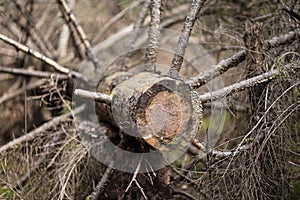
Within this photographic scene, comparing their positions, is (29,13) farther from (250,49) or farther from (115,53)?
(250,49)

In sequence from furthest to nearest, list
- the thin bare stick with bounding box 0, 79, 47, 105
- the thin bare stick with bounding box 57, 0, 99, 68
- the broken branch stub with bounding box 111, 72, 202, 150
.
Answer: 1. the thin bare stick with bounding box 0, 79, 47, 105
2. the thin bare stick with bounding box 57, 0, 99, 68
3. the broken branch stub with bounding box 111, 72, 202, 150

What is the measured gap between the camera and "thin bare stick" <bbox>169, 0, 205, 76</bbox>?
6.88ft

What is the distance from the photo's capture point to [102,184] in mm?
2252

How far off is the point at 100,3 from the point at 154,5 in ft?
6.64

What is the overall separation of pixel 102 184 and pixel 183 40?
2.69 feet

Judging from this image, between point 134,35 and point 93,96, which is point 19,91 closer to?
point 134,35

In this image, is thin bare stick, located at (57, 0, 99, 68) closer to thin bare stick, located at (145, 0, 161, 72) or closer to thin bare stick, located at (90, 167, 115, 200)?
thin bare stick, located at (145, 0, 161, 72)

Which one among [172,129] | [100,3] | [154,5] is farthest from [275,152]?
[100,3]

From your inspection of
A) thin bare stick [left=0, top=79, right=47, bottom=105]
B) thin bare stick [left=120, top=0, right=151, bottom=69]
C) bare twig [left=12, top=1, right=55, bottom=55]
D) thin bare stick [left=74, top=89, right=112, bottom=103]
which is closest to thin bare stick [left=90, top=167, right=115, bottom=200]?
thin bare stick [left=74, top=89, right=112, bottom=103]

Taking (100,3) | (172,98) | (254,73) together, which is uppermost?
(100,3)

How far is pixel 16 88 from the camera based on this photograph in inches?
132

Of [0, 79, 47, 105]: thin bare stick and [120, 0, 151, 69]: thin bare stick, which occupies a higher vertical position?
[120, 0, 151, 69]: thin bare stick

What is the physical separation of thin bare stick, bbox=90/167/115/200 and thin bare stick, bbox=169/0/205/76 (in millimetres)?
607

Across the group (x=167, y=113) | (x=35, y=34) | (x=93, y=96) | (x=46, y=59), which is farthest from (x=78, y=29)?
(x=167, y=113)
